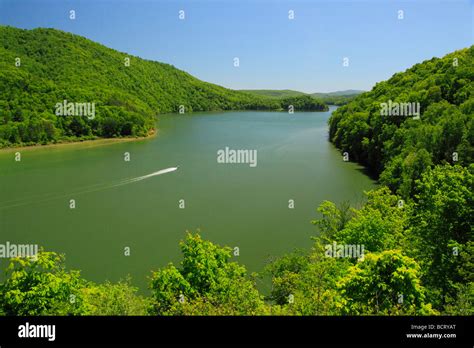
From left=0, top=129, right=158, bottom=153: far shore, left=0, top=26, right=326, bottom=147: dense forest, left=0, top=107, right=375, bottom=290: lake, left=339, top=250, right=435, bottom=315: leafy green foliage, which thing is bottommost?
left=0, top=107, right=375, bottom=290: lake

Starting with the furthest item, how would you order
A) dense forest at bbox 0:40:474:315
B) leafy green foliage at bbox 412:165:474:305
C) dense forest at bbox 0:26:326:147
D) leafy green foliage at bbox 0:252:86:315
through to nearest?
dense forest at bbox 0:26:326:147, leafy green foliage at bbox 412:165:474:305, leafy green foliage at bbox 0:252:86:315, dense forest at bbox 0:40:474:315

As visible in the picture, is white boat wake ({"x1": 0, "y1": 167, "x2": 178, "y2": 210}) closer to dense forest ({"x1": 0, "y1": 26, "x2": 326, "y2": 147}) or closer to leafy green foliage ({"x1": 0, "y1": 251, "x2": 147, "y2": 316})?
leafy green foliage ({"x1": 0, "y1": 251, "x2": 147, "y2": 316})

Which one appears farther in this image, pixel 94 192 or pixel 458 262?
pixel 94 192

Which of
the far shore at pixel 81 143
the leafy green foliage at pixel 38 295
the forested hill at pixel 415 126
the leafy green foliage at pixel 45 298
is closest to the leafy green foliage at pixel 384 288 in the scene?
the leafy green foliage at pixel 45 298

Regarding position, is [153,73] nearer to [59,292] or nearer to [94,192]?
[94,192]

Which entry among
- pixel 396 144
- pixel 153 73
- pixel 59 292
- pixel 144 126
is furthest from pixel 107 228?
pixel 153 73

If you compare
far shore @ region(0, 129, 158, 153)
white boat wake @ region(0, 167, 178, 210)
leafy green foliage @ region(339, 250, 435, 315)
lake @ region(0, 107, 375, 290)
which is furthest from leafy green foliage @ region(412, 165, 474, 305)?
far shore @ region(0, 129, 158, 153)

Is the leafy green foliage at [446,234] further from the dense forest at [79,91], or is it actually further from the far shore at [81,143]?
the dense forest at [79,91]
